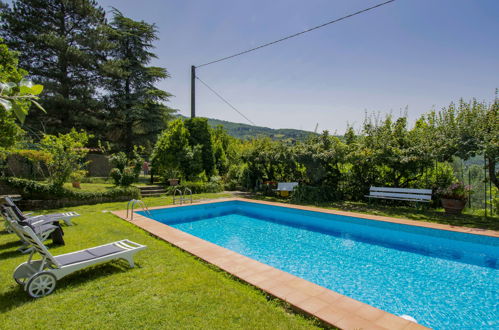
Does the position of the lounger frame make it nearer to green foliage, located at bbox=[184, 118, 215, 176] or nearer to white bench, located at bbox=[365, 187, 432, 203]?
white bench, located at bbox=[365, 187, 432, 203]

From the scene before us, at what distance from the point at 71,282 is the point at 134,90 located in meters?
23.0

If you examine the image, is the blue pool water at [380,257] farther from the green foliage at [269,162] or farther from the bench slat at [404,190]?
the green foliage at [269,162]

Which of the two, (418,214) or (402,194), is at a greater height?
(402,194)

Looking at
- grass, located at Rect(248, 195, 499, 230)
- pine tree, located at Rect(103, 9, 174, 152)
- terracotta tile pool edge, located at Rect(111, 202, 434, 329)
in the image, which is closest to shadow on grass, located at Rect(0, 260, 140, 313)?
terracotta tile pool edge, located at Rect(111, 202, 434, 329)

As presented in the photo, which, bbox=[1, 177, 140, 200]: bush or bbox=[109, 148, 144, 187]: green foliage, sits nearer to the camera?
bbox=[1, 177, 140, 200]: bush

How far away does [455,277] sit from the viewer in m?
4.95

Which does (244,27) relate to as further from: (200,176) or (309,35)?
(200,176)

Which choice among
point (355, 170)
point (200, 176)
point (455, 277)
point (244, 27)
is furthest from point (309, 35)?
point (455, 277)

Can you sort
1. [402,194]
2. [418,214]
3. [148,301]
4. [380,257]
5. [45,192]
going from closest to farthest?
[148,301]
[380,257]
[418,214]
[45,192]
[402,194]

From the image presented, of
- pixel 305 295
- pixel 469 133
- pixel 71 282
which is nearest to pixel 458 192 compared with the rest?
pixel 469 133

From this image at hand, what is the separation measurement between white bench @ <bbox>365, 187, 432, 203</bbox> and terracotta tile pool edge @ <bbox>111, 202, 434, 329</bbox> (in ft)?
25.3

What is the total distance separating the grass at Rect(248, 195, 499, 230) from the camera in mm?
7461

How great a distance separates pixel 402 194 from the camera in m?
9.78

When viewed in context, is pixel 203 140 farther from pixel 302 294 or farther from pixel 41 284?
pixel 302 294
